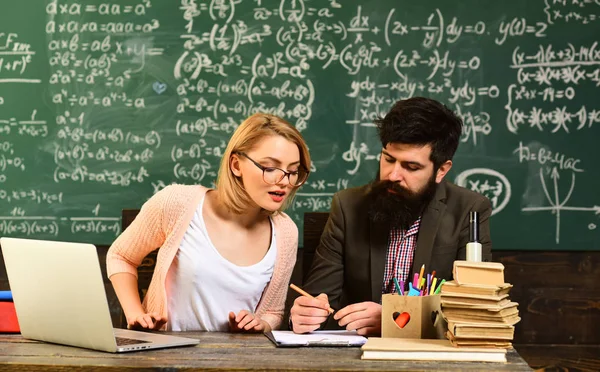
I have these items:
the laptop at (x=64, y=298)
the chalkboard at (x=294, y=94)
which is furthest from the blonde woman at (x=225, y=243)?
the chalkboard at (x=294, y=94)

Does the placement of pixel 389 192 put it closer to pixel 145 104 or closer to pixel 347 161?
pixel 347 161

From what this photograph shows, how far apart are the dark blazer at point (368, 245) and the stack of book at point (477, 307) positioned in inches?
30.7

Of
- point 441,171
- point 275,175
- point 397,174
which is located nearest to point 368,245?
point 397,174

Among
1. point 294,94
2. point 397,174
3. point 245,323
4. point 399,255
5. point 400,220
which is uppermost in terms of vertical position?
point 294,94

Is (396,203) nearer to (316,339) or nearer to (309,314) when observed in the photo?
(309,314)

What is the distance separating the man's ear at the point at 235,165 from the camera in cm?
242

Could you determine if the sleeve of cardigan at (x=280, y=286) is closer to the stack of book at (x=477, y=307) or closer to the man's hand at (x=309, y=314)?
the man's hand at (x=309, y=314)

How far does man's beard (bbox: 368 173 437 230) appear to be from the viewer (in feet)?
8.40

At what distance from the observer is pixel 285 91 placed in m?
3.96

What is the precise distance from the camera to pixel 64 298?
177cm

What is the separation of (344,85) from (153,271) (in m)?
1.66

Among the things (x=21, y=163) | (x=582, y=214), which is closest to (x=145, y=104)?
(x=21, y=163)

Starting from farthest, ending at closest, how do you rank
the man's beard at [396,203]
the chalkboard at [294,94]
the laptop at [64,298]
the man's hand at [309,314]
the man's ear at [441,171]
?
the chalkboard at [294,94], the man's ear at [441,171], the man's beard at [396,203], the man's hand at [309,314], the laptop at [64,298]

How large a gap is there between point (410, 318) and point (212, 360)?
53cm
